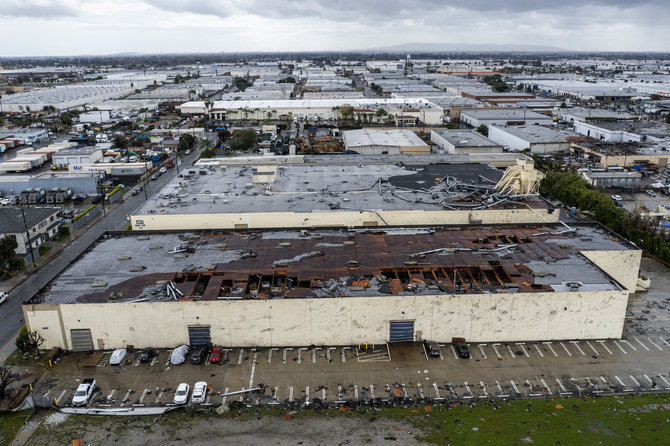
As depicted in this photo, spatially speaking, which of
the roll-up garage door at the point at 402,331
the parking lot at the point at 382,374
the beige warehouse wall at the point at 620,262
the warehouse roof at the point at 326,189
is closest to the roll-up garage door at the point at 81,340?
the parking lot at the point at 382,374

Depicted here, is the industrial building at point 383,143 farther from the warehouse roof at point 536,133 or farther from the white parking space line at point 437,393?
the white parking space line at point 437,393

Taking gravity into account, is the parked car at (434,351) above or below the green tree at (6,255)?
below

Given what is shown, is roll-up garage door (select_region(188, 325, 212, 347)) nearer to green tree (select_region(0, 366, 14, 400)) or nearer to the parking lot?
the parking lot

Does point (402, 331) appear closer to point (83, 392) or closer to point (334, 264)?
point (334, 264)

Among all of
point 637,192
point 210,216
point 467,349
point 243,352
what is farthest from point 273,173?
point 637,192

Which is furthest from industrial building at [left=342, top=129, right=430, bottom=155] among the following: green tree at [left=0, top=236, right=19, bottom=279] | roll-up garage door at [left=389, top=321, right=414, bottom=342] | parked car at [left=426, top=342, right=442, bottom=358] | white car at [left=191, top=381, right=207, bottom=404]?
white car at [left=191, top=381, right=207, bottom=404]

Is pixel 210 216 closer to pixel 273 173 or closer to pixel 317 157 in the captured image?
pixel 273 173

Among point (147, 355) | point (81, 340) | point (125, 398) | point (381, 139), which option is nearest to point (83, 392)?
point (125, 398)
